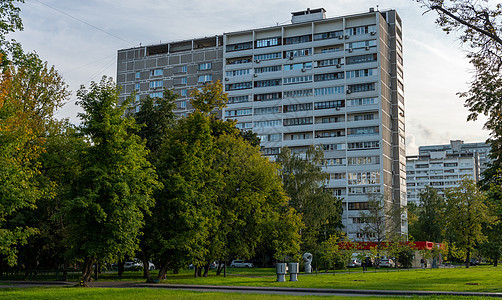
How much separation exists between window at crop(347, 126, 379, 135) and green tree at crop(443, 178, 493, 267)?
109 feet

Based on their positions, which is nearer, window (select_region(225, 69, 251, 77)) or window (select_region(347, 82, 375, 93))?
window (select_region(347, 82, 375, 93))

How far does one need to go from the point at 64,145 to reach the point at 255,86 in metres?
77.8

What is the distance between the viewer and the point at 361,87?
10588 cm

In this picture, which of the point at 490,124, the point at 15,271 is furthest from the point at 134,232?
the point at 15,271

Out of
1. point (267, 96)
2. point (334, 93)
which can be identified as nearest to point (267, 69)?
point (267, 96)

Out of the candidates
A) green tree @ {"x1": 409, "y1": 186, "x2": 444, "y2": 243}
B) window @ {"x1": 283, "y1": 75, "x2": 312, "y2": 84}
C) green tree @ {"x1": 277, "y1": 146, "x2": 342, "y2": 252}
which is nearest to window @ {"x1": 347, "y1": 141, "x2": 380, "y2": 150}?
window @ {"x1": 283, "y1": 75, "x2": 312, "y2": 84}

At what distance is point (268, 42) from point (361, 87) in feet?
78.6

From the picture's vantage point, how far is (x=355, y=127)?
347 feet

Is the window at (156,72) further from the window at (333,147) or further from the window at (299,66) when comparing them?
the window at (333,147)

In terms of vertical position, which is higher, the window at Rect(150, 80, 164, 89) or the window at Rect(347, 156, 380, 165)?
the window at Rect(150, 80, 164, 89)

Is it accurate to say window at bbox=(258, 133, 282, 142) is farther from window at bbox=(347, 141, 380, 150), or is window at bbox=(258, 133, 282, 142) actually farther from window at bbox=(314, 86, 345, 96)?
window at bbox=(347, 141, 380, 150)

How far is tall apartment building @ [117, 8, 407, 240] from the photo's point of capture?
104 metres

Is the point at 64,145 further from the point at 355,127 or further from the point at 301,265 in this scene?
the point at 355,127

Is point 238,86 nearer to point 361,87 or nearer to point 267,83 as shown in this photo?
point 267,83
